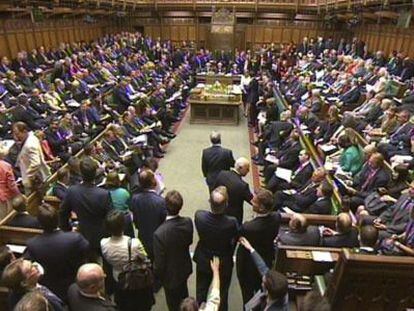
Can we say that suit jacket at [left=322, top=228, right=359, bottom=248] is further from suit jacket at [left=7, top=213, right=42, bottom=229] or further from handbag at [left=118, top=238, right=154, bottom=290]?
suit jacket at [left=7, top=213, right=42, bottom=229]

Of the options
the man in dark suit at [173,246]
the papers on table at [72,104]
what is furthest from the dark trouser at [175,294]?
the papers on table at [72,104]

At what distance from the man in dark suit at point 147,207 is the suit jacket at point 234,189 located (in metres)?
1.00

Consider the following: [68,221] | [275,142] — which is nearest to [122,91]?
[275,142]

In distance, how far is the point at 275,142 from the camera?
7.93 m

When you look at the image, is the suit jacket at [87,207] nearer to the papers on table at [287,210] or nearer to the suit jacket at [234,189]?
the suit jacket at [234,189]

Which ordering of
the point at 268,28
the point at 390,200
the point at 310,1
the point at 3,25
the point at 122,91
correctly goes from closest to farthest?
the point at 390,200
the point at 122,91
the point at 3,25
the point at 310,1
the point at 268,28

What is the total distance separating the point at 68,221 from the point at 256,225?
200 cm

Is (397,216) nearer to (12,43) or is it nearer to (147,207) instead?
(147,207)

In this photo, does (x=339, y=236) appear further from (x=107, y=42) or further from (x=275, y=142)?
(x=107, y=42)

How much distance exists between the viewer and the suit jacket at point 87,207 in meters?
3.82

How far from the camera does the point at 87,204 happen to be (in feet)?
12.5

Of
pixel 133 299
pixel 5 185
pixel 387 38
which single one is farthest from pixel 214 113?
pixel 133 299

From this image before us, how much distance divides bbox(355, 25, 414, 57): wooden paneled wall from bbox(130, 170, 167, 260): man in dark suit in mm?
12051

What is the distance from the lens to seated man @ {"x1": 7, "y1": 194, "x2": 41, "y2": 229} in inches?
153
